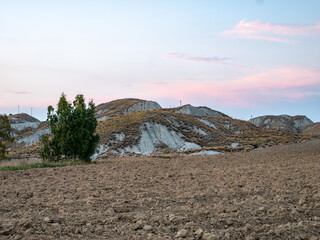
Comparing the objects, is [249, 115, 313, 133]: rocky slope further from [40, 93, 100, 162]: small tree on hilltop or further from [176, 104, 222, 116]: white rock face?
[40, 93, 100, 162]: small tree on hilltop

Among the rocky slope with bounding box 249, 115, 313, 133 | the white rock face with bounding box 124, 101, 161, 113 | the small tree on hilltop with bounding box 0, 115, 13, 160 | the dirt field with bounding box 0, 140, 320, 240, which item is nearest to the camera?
the dirt field with bounding box 0, 140, 320, 240

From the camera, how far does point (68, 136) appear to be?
3062cm

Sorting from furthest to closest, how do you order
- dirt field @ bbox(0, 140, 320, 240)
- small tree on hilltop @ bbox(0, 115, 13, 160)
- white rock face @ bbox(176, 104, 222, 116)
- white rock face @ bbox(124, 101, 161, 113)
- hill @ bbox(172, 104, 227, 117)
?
white rock face @ bbox(124, 101, 161, 113)
white rock face @ bbox(176, 104, 222, 116)
hill @ bbox(172, 104, 227, 117)
small tree on hilltop @ bbox(0, 115, 13, 160)
dirt field @ bbox(0, 140, 320, 240)

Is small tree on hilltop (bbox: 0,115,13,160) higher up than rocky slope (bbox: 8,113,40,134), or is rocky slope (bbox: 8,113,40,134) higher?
rocky slope (bbox: 8,113,40,134)

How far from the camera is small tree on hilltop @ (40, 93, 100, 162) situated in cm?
3086

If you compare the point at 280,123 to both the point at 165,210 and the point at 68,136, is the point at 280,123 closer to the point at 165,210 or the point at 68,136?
the point at 68,136

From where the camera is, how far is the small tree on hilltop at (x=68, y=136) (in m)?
30.9

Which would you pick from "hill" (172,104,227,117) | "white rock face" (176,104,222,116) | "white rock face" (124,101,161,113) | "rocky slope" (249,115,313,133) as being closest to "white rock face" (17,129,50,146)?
"white rock face" (124,101,161,113)

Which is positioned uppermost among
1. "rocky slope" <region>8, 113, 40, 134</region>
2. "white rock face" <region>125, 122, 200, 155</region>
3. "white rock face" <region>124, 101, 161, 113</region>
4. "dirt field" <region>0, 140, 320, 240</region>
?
"white rock face" <region>124, 101, 161, 113</region>

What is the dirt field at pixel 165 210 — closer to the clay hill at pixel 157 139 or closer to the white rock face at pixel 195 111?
the clay hill at pixel 157 139

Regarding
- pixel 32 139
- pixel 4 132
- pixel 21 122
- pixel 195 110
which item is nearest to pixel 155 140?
pixel 4 132

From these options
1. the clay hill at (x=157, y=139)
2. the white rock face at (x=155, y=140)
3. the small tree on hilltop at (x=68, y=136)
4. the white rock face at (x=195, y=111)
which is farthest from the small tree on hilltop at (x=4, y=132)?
the white rock face at (x=195, y=111)

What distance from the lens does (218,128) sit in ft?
274

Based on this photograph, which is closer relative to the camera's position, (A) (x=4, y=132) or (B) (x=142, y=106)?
(A) (x=4, y=132)
